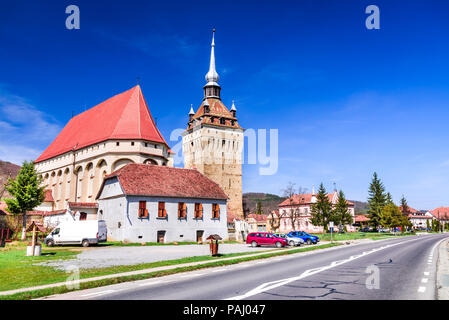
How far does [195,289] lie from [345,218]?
82476 mm

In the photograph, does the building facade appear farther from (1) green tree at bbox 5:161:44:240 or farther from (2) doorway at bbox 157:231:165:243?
(2) doorway at bbox 157:231:165:243

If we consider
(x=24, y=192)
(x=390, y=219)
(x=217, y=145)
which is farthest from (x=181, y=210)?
(x=390, y=219)

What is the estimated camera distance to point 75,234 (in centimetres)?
3058

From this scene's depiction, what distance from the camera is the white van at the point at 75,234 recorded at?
30.3 m

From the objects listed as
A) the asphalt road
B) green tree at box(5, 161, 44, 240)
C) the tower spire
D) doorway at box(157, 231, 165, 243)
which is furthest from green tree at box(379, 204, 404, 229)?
green tree at box(5, 161, 44, 240)

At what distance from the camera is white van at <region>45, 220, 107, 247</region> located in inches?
1194

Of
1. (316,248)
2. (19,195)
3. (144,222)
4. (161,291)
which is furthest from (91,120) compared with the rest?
(161,291)

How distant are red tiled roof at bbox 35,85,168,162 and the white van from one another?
23798 mm

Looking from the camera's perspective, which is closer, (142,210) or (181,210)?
(142,210)

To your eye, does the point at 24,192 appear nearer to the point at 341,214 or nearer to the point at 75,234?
the point at 75,234

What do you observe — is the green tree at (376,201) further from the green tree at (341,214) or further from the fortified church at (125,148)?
the fortified church at (125,148)

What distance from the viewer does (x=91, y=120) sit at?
215ft

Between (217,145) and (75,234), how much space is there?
54.2 meters
